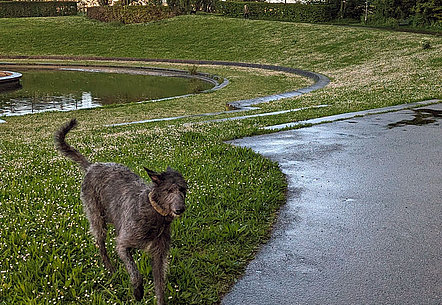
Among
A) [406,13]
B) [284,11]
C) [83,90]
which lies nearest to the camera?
[83,90]

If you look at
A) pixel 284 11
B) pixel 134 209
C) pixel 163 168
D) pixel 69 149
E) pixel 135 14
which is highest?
pixel 284 11

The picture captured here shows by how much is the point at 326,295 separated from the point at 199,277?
3.77 feet

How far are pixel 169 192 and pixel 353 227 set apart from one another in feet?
9.62

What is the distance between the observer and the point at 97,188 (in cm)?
410

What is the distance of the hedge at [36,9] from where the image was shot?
63625mm

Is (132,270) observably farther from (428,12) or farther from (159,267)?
(428,12)

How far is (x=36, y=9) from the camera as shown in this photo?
64750mm

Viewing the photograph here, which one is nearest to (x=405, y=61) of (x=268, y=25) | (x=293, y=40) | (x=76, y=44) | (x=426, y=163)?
(x=293, y=40)

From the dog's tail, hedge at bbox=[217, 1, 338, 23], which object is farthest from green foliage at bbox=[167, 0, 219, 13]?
the dog's tail

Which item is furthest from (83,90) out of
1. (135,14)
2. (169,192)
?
(135,14)

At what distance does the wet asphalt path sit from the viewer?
3979 mm

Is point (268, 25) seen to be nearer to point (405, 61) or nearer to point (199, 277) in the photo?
point (405, 61)

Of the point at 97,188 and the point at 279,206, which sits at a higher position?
the point at 97,188

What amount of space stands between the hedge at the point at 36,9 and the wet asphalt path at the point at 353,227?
6437cm
